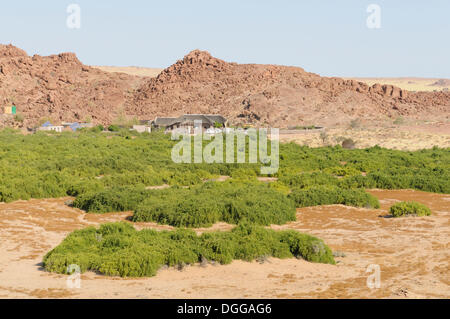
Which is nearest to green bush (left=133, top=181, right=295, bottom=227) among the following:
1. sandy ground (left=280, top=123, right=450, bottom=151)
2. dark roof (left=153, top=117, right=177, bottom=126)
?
sandy ground (left=280, top=123, right=450, bottom=151)

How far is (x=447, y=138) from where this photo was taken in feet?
156

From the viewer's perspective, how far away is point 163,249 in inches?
399

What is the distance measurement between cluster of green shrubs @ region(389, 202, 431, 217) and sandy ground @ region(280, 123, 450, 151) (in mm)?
26991

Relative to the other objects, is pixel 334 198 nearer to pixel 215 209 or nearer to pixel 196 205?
pixel 215 209

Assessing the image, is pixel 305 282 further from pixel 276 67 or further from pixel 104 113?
pixel 276 67

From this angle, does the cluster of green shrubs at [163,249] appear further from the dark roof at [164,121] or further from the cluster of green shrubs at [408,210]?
the dark roof at [164,121]

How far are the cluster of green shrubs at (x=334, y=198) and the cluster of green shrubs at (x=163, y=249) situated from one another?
6.01 metres

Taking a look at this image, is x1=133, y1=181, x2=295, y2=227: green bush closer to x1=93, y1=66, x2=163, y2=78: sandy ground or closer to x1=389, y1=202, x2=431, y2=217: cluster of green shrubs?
x1=389, y1=202, x2=431, y2=217: cluster of green shrubs

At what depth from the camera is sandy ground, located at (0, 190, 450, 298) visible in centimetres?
837

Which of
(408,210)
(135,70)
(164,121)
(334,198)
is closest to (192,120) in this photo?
(164,121)

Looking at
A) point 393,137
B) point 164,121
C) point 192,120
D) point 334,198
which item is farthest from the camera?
point 164,121

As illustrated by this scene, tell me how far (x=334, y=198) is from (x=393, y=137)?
114 ft

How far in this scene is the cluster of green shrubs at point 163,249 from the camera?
952 centimetres
